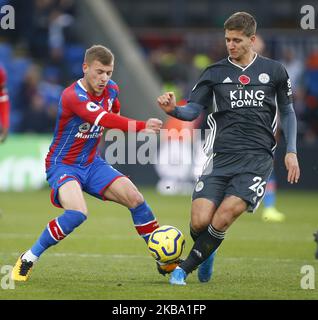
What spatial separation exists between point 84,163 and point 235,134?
4.72 ft

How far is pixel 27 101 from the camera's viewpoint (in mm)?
21547

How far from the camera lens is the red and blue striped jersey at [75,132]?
8906 millimetres

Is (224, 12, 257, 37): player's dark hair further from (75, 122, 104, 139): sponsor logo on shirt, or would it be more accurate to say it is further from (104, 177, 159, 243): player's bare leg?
(104, 177, 159, 243): player's bare leg

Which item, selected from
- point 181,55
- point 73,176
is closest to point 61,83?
point 181,55

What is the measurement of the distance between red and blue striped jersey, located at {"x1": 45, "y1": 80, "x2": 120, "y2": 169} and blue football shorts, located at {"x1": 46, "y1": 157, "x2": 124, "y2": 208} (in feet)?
0.20

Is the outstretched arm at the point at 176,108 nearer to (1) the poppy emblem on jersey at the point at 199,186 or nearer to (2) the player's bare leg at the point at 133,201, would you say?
(1) the poppy emblem on jersey at the point at 199,186

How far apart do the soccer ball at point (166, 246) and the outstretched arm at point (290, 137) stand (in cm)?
110

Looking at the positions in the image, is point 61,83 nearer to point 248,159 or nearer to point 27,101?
point 27,101

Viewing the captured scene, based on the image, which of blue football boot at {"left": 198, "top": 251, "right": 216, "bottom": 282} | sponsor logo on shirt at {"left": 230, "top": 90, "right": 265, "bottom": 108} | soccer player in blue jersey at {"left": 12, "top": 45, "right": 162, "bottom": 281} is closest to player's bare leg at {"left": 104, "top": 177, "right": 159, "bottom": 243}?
soccer player in blue jersey at {"left": 12, "top": 45, "right": 162, "bottom": 281}

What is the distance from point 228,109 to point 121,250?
3.15 metres

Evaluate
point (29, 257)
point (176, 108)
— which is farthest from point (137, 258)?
point (176, 108)

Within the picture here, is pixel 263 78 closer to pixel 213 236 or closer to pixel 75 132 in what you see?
pixel 213 236

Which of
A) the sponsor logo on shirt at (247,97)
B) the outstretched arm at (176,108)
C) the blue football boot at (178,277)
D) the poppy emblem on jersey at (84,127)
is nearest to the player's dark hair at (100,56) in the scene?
the poppy emblem on jersey at (84,127)

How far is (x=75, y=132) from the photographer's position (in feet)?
29.6
